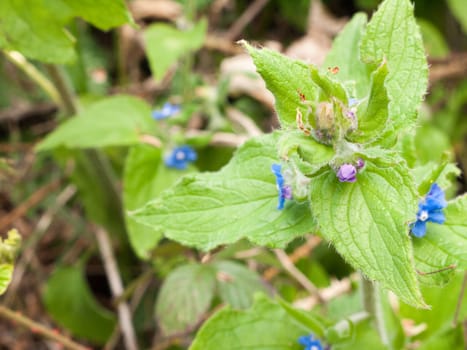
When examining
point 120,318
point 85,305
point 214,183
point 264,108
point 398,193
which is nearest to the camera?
point 398,193

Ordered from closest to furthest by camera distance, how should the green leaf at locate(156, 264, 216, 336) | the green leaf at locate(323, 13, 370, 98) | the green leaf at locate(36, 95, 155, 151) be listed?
the green leaf at locate(323, 13, 370, 98) < the green leaf at locate(156, 264, 216, 336) < the green leaf at locate(36, 95, 155, 151)

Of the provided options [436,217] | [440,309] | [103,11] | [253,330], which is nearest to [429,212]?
[436,217]

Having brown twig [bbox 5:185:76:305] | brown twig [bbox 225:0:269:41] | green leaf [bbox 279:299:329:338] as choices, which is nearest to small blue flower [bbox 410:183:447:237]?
green leaf [bbox 279:299:329:338]

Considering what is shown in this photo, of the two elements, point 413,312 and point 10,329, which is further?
point 10,329

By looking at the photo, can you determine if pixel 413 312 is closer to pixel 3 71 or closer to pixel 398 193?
pixel 398 193

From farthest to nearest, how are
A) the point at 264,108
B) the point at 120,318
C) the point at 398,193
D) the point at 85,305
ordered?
the point at 264,108, the point at 85,305, the point at 120,318, the point at 398,193

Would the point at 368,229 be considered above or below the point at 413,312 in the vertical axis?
above

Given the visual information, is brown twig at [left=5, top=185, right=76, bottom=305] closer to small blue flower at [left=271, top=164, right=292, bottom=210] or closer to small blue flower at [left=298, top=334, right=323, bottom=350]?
small blue flower at [left=298, top=334, right=323, bottom=350]

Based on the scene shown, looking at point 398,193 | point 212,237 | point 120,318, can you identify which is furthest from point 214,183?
point 120,318
